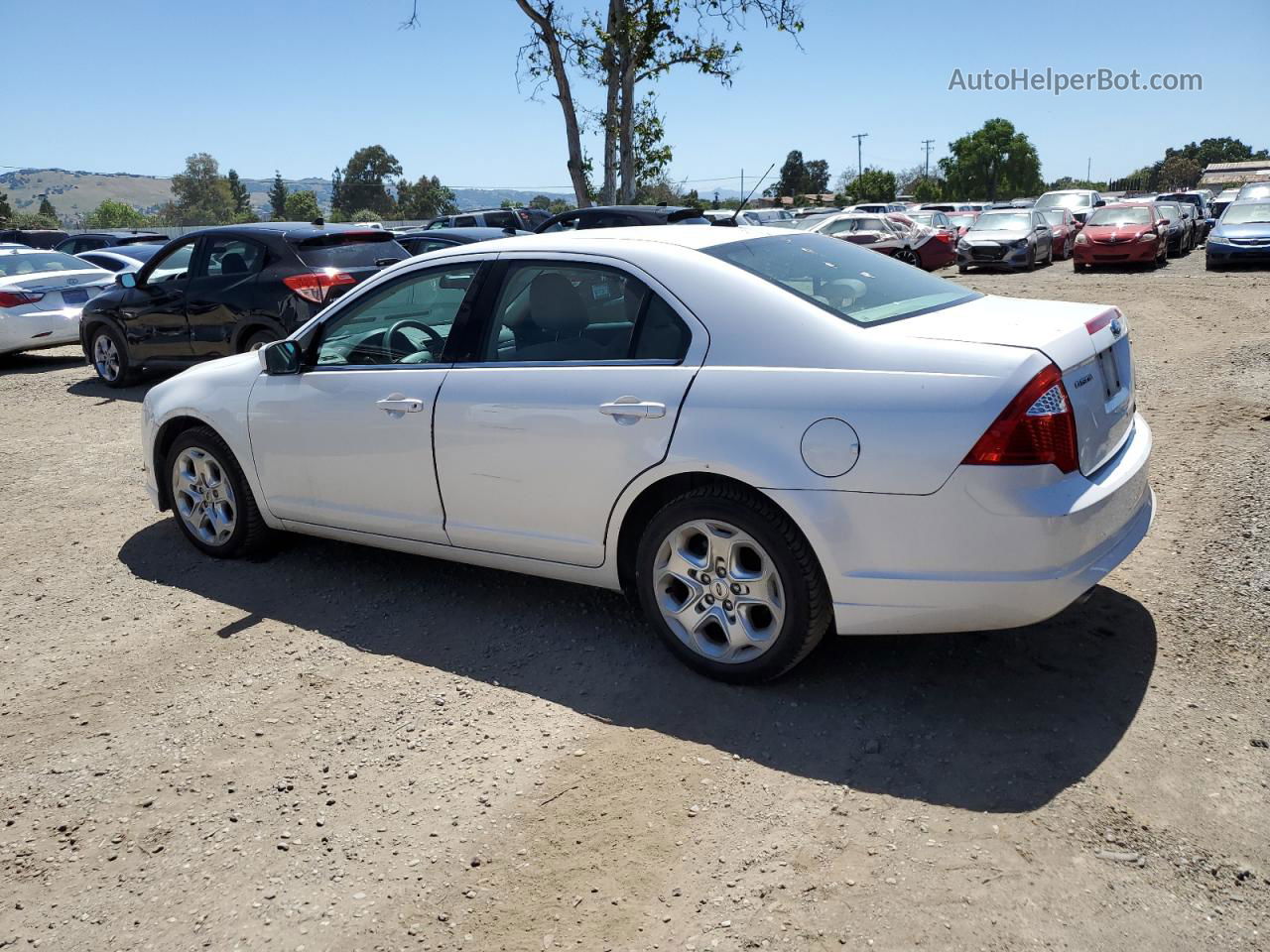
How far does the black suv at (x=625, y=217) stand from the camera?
12.7m

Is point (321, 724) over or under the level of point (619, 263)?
under

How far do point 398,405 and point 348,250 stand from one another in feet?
20.0

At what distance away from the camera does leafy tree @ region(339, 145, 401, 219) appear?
115 meters

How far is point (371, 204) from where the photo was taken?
379 ft

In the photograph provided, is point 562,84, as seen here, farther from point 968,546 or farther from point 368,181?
point 368,181

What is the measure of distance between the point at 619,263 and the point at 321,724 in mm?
2073

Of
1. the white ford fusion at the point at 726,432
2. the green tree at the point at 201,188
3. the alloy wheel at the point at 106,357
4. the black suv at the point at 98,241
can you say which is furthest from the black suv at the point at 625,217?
the green tree at the point at 201,188

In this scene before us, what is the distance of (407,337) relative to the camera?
4.76 metres

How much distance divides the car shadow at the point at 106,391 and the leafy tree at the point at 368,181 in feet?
353

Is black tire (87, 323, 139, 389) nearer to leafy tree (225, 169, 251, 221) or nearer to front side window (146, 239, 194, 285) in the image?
front side window (146, 239, 194, 285)

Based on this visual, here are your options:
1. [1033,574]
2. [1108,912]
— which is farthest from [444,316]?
[1108,912]

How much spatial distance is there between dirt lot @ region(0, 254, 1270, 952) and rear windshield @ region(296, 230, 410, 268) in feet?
16.9

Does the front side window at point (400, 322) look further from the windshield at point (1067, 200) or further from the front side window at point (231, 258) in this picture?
the windshield at point (1067, 200)

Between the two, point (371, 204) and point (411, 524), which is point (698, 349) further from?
point (371, 204)
